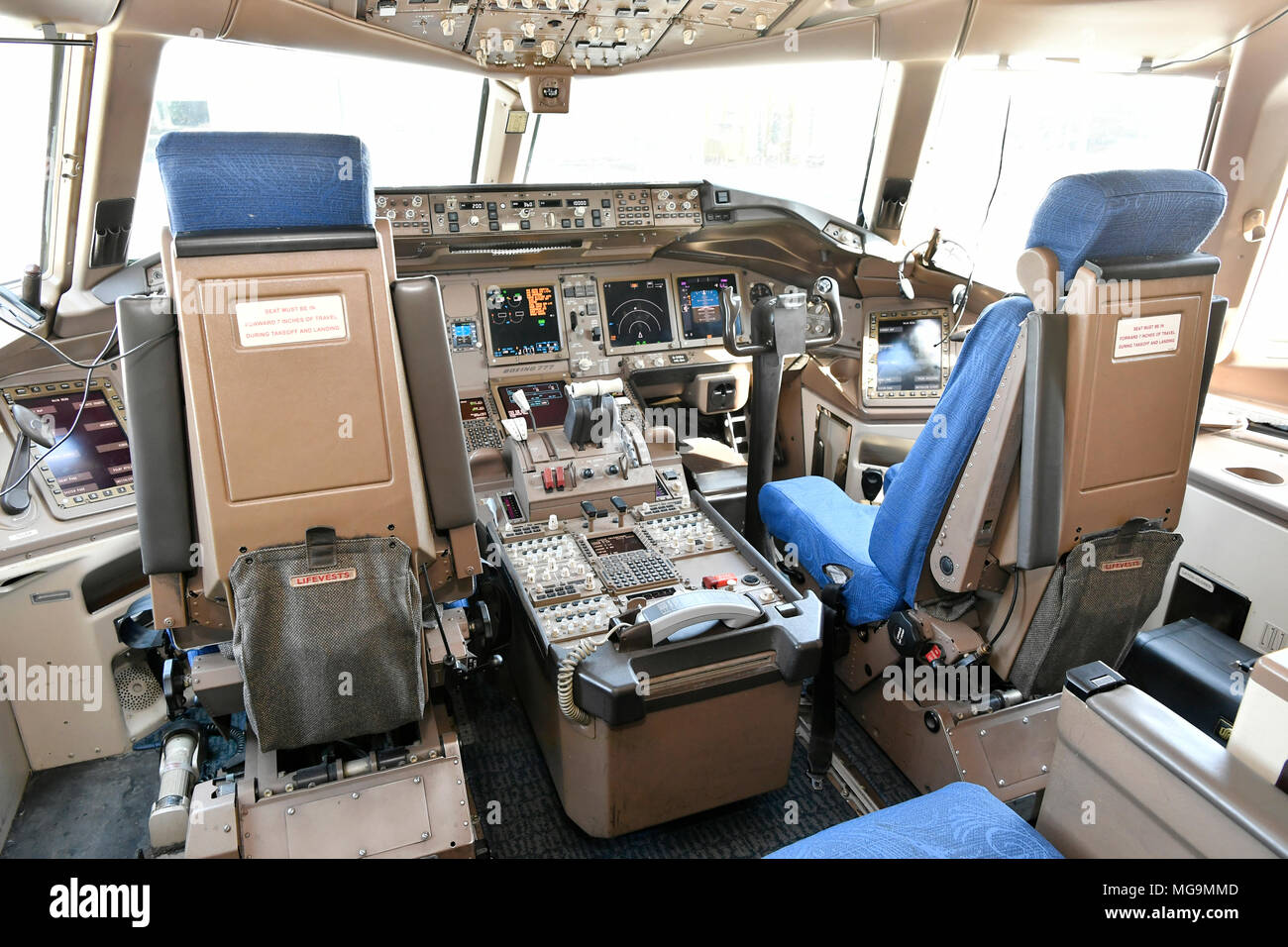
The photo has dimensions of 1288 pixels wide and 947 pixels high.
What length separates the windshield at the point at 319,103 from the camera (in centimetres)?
251

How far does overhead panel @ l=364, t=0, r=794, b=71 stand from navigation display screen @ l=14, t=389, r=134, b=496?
1.49 meters

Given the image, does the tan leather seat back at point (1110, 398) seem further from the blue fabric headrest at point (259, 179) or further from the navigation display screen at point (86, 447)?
the navigation display screen at point (86, 447)

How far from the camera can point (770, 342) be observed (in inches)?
110

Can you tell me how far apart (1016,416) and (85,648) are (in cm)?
258

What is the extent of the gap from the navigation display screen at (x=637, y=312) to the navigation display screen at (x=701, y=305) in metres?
0.09

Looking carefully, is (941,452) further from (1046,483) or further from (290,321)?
Result: (290,321)

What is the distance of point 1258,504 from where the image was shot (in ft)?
7.62

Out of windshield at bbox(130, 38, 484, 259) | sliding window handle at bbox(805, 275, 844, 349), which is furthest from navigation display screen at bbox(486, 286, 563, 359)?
Answer: sliding window handle at bbox(805, 275, 844, 349)

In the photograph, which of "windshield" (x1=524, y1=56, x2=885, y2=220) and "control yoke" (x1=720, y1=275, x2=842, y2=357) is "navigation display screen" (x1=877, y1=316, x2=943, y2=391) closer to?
"windshield" (x1=524, y1=56, x2=885, y2=220)

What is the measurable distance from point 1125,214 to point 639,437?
1596 mm

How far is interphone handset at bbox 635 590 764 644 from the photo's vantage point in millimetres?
1770

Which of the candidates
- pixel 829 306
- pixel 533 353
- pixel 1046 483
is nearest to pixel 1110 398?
pixel 1046 483

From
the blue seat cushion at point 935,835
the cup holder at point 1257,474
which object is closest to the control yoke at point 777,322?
the cup holder at point 1257,474
